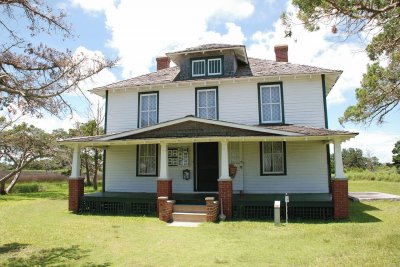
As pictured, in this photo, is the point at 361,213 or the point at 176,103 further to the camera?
the point at 176,103

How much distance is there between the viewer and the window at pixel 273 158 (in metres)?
15.0

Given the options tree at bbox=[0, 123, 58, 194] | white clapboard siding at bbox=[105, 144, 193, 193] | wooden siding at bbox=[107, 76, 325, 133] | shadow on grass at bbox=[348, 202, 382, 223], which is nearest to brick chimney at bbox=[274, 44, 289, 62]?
wooden siding at bbox=[107, 76, 325, 133]

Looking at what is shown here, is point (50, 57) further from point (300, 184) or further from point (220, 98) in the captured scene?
point (300, 184)

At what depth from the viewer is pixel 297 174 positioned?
14742mm

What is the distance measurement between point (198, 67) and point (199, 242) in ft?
32.2

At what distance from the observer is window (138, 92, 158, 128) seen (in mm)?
16602

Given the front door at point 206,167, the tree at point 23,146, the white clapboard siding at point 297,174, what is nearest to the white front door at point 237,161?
the white clapboard siding at point 297,174

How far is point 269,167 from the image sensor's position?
15078mm

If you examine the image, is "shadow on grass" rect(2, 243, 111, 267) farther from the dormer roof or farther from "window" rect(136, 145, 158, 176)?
the dormer roof

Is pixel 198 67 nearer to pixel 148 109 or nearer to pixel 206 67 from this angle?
pixel 206 67

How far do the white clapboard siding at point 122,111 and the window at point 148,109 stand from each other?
0.25 meters

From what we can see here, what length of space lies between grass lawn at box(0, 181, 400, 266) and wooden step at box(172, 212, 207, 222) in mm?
655

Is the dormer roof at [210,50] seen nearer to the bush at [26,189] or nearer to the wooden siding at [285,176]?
the wooden siding at [285,176]

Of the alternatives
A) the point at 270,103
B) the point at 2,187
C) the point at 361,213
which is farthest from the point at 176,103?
the point at 2,187
